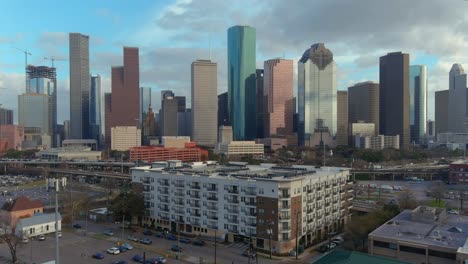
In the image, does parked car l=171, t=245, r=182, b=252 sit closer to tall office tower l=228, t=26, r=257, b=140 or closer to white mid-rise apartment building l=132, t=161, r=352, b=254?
white mid-rise apartment building l=132, t=161, r=352, b=254

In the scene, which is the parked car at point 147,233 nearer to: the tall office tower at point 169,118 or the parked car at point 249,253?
the parked car at point 249,253

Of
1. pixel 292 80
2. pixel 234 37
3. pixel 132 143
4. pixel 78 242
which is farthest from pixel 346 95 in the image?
pixel 78 242

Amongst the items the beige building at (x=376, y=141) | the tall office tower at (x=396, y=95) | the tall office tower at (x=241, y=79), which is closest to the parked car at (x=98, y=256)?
the beige building at (x=376, y=141)

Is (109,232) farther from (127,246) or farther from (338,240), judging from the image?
(338,240)

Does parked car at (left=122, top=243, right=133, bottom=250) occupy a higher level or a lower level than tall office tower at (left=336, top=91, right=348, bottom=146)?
lower

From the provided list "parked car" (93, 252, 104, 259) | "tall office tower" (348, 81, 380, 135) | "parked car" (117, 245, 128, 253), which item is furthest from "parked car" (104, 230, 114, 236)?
"tall office tower" (348, 81, 380, 135)
